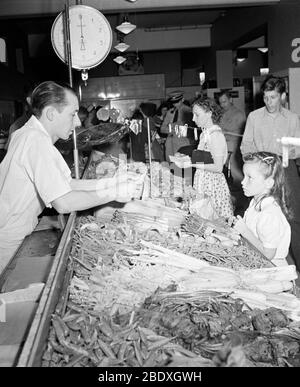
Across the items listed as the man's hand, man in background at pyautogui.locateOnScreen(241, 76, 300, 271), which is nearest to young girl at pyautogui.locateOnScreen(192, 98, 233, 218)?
man in background at pyautogui.locateOnScreen(241, 76, 300, 271)

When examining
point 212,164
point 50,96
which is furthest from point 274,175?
point 50,96

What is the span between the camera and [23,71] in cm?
1312

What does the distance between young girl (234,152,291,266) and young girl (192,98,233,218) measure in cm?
120

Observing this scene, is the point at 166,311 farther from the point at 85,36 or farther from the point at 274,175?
the point at 85,36

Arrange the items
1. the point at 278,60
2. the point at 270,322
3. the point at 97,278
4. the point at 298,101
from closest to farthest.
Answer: the point at 270,322
the point at 97,278
the point at 298,101
the point at 278,60

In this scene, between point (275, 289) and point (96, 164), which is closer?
point (275, 289)

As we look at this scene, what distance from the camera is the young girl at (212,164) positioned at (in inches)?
190

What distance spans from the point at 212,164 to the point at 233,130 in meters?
4.14

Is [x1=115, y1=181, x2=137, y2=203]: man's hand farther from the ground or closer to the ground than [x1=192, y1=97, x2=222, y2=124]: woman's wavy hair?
closer to the ground

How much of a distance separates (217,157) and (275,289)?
2579mm

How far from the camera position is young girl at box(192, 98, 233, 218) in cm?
482

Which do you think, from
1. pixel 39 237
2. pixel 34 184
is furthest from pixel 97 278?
pixel 39 237

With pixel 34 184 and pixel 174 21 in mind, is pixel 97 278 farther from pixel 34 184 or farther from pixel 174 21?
pixel 174 21

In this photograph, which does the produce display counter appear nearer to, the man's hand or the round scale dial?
the man's hand
